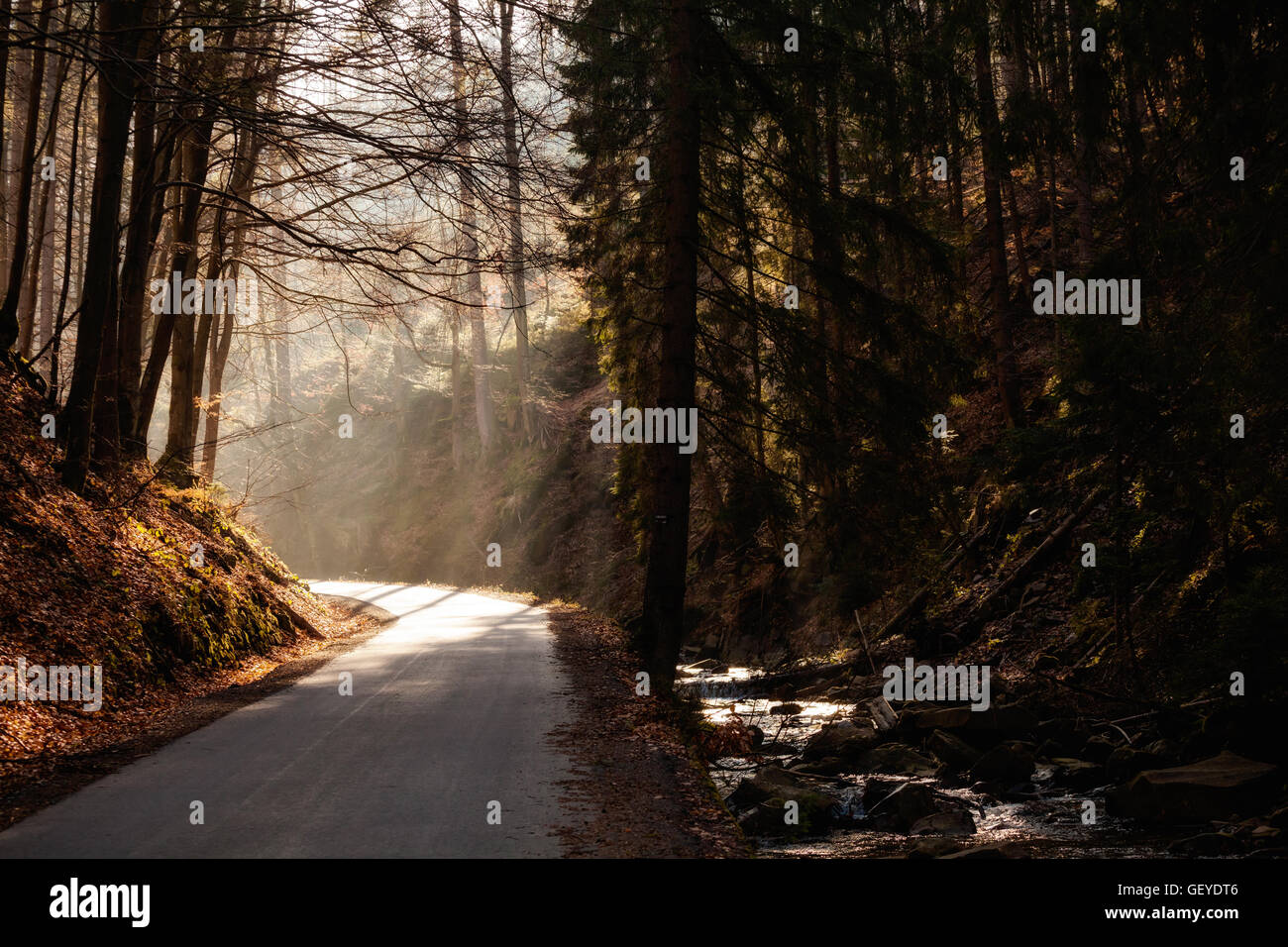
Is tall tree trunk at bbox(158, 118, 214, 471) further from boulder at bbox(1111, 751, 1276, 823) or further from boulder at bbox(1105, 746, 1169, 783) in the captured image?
boulder at bbox(1111, 751, 1276, 823)

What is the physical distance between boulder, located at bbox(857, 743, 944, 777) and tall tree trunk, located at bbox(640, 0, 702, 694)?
122 inches

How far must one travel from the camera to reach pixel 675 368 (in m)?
13.1

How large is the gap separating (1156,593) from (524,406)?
32122 millimetres

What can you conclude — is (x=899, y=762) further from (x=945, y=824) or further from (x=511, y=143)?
(x=511, y=143)

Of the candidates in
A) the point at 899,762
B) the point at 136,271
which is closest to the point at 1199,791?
the point at 899,762

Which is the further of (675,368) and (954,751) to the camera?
(675,368)

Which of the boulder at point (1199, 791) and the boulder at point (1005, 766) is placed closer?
the boulder at point (1199, 791)

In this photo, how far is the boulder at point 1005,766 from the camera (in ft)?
32.3

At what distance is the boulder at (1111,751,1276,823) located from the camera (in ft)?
26.2

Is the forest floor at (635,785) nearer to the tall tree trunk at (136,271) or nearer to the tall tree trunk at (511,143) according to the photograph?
the tall tree trunk at (511,143)

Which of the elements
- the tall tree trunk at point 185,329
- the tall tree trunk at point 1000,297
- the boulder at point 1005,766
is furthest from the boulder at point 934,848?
the tall tree trunk at point 185,329

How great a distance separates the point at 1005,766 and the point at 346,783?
6.78 meters

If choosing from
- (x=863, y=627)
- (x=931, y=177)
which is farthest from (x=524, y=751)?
(x=931, y=177)

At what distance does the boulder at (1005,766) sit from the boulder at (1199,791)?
1.32 m
